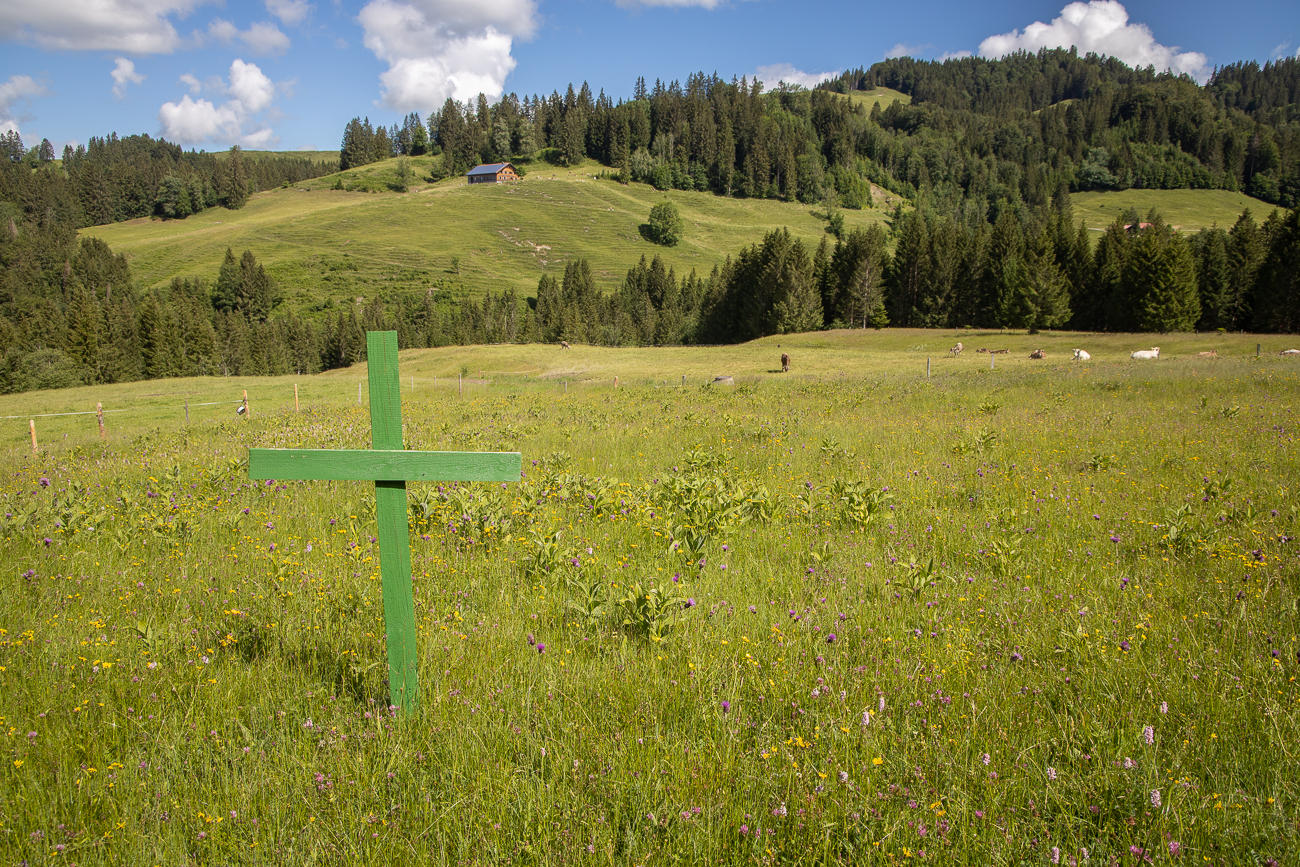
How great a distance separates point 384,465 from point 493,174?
196 m

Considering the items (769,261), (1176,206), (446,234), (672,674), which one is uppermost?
(1176,206)

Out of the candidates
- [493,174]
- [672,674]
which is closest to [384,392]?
[672,674]

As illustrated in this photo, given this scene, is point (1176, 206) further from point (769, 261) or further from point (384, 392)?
point (384, 392)

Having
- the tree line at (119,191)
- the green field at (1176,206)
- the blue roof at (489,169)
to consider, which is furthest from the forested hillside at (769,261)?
the blue roof at (489,169)

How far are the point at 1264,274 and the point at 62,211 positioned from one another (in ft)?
777

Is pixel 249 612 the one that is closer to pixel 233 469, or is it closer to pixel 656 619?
pixel 656 619

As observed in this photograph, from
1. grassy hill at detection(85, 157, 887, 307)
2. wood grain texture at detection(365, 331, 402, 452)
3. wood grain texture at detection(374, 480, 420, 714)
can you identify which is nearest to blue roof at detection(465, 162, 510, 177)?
grassy hill at detection(85, 157, 887, 307)

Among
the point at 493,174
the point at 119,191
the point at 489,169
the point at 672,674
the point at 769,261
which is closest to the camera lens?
the point at 672,674

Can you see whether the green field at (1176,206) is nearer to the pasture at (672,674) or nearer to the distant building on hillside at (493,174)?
the distant building on hillside at (493,174)

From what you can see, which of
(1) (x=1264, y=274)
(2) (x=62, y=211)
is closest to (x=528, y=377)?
(1) (x=1264, y=274)

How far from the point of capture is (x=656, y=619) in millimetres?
4012

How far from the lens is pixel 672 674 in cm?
362

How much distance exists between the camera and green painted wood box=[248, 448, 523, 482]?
3318 mm

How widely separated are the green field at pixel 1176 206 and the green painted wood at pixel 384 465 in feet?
570
